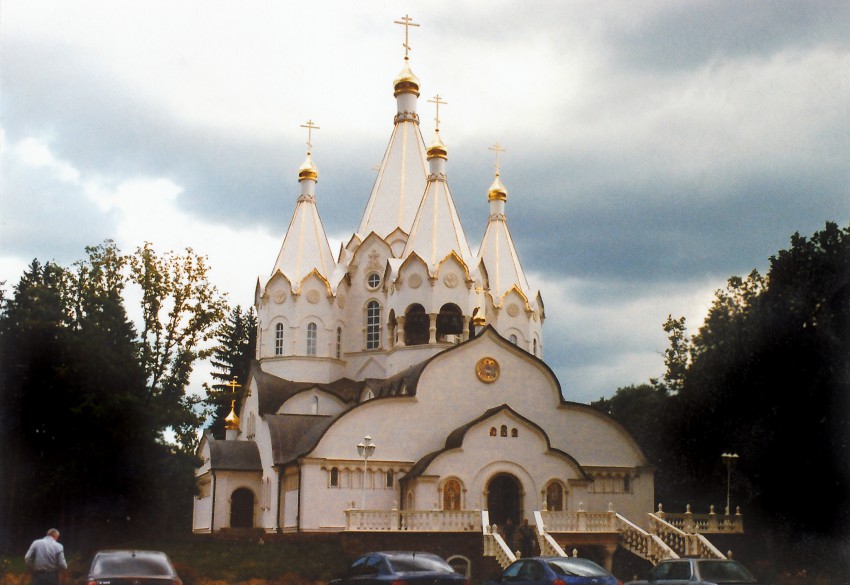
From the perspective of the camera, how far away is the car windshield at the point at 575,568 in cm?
1816

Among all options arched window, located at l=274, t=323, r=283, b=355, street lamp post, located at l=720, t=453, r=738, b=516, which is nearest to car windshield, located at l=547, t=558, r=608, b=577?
street lamp post, located at l=720, t=453, r=738, b=516

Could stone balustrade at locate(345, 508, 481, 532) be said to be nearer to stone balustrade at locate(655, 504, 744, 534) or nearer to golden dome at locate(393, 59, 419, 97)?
stone balustrade at locate(655, 504, 744, 534)

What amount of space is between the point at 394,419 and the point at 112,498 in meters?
10.2

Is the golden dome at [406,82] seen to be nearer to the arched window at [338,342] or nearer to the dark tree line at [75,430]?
the arched window at [338,342]

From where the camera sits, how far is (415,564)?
58.0ft

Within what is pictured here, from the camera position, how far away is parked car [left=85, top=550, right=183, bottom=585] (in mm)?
15719

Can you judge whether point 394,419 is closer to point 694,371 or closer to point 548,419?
point 548,419

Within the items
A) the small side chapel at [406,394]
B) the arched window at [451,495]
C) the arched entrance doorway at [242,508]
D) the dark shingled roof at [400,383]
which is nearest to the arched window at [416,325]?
the small side chapel at [406,394]

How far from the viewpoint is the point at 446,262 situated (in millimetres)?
41500

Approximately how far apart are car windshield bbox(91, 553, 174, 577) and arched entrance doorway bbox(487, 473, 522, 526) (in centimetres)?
1992

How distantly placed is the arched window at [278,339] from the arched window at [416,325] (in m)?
5.53

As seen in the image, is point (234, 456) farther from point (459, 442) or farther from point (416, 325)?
point (459, 442)

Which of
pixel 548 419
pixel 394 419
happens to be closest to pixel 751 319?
pixel 548 419

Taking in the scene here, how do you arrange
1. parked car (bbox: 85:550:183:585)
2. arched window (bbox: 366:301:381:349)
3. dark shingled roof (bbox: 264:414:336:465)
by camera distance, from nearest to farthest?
1. parked car (bbox: 85:550:183:585)
2. dark shingled roof (bbox: 264:414:336:465)
3. arched window (bbox: 366:301:381:349)
